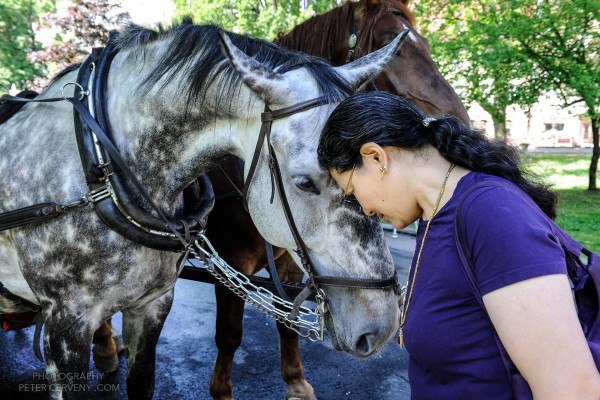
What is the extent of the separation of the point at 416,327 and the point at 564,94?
40.8 feet

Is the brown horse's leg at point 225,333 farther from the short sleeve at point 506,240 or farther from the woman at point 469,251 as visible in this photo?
the short sleeve at point 506,240

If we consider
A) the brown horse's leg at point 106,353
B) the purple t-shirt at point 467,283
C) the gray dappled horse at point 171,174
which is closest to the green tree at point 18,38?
the brown horse's leg at point 106,353

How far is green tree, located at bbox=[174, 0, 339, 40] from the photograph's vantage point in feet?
36.3

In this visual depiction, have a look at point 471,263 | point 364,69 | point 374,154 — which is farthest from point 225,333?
point 471,263

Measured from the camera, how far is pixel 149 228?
2090 millimetres

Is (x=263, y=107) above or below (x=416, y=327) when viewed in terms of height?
above

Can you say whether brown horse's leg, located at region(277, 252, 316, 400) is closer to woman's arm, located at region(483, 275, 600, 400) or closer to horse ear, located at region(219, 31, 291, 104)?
horse ear, located at region(219, 31, 291, 104)

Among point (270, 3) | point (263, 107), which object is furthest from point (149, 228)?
point (270, 3)

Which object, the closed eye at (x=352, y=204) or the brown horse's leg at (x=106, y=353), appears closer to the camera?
the closed eye at (x=352, y=204)

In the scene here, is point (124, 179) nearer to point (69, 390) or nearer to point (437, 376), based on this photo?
point (69, 390)

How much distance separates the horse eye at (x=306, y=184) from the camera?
1753 mm

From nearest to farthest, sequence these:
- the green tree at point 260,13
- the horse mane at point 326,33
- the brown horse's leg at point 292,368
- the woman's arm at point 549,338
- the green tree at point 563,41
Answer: the woman's arm at point 549,338 < the horse mane at point 326,33 < the brown horse's leg at point 292,368 < the green tree at point 563,41 < the green tree at point 260,13

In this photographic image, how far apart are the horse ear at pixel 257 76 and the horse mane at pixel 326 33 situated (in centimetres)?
134

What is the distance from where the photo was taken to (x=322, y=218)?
1783 mm
